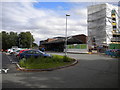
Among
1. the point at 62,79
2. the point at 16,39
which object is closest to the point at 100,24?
the point at 62,79

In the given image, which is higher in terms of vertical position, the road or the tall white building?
the tall white building

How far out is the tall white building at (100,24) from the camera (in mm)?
44141

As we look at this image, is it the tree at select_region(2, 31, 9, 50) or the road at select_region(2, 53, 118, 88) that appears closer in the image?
the road at select_region(2, 53, 118, 88)

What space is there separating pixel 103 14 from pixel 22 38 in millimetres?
48142

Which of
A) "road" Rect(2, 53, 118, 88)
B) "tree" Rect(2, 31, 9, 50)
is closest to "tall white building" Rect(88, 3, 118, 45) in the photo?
"road" Rect(2, 53, 118, 88)

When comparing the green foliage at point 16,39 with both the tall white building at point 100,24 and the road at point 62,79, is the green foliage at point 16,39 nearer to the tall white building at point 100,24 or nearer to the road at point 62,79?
the tall white building at point 100,24

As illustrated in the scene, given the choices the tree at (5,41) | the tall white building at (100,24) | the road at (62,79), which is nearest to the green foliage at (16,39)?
the tree at (5,41)

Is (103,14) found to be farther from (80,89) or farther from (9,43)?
(9,43)

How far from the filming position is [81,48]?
37219 mm

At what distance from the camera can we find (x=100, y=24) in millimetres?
46188

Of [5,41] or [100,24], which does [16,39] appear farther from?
[100,24]

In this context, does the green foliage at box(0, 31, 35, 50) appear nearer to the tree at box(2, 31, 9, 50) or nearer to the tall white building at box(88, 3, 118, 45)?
the tree at box(2, 31, 9, 50)

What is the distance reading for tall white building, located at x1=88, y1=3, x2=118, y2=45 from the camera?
4414 centimetres

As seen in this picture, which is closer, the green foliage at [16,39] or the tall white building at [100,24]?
the tall white building at [100,24]
